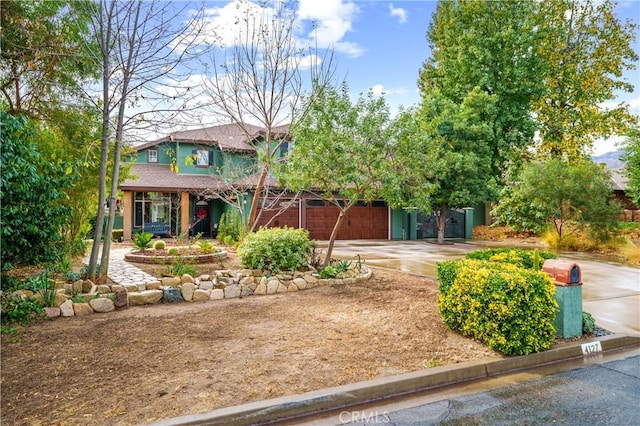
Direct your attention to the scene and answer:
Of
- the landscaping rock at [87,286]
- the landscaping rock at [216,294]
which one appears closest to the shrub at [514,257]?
the landscaping rock at [216,294]

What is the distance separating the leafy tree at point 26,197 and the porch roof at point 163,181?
36.0ft

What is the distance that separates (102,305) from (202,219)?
46.4 ft

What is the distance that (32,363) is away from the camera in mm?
4031

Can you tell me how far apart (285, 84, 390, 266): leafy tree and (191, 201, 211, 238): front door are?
1250 cm

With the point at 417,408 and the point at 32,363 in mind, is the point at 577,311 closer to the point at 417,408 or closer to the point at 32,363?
the point at 417,408

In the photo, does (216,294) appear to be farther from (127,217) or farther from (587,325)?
(127,217)

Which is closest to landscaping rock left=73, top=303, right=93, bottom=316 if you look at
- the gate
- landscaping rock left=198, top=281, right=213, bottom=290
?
landscaping rock left=198, top=281, right=213, bottom=290

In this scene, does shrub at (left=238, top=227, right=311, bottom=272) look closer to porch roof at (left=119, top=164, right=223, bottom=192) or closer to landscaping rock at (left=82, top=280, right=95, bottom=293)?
landscaping rock at (left=82, top=280, right=95, bottom=293)

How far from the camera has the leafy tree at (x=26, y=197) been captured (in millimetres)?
4840

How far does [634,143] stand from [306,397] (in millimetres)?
25538

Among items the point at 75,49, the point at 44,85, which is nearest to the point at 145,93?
the point at 75,49

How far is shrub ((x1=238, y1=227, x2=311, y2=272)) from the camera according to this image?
26.0ft

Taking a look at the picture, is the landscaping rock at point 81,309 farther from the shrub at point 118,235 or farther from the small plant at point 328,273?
the shrub at point 118,235

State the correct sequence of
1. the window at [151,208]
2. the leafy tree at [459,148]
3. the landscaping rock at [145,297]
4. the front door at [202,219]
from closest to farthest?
the landscaping rock at [145,297]
the leafy tree at [459,148]
the window at [151,208]
the front door at [202,219]
